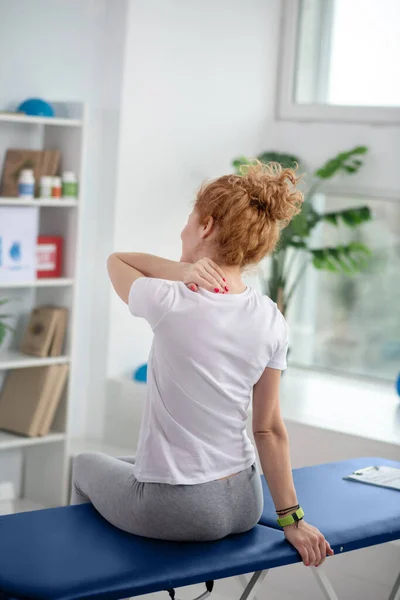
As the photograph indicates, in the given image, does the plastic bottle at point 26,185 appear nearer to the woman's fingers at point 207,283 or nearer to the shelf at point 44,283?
the shelf at point 44,283

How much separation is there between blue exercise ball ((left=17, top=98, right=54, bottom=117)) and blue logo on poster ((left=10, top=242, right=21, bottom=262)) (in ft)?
1.53

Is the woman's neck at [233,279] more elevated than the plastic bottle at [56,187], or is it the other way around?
the plastic bottle at [56,187]

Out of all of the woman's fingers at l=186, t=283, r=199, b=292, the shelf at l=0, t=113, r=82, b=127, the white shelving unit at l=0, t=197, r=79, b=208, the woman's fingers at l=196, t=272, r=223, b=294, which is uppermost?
the shelf at l=0, t=113, r=82, b=127

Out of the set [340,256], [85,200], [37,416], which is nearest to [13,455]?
[37,416]

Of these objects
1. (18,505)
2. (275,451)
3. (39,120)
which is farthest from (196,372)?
(18,505)

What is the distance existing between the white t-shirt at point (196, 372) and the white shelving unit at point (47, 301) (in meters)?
1.49

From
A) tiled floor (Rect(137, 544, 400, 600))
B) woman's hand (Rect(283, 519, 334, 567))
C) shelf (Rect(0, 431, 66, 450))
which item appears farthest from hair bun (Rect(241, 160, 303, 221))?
shelf (Rect(0, 431, 66, 450))

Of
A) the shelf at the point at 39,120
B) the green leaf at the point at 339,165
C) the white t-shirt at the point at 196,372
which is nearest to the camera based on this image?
the white t-shirt at the point at 196,372

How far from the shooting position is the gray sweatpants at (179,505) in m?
1.85

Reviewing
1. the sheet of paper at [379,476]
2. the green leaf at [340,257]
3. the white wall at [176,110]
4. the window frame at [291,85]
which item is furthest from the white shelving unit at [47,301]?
the sheet of paper at [379,476]

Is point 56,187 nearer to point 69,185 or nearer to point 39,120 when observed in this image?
point 69,185

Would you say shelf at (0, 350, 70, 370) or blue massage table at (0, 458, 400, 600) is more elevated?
shelf at (0, 350, 70, 370)

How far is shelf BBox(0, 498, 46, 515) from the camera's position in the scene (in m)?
3.34

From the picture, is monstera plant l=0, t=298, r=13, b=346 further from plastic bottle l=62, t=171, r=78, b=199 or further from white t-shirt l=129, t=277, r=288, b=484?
white t-shirt l=129, t=277, r=288, b=484
